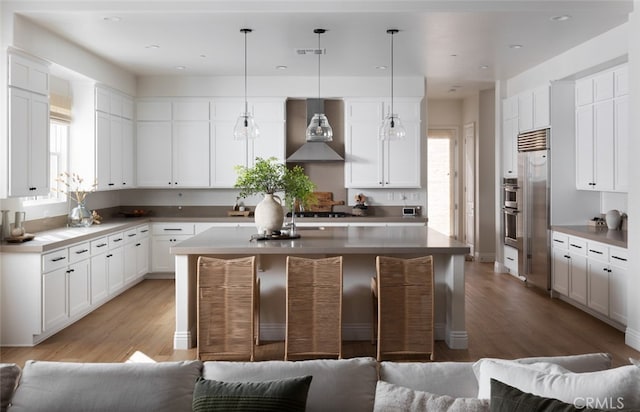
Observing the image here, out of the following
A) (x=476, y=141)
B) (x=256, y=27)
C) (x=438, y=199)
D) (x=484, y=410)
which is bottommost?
(x=484, y=410)

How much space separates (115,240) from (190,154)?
74.8 inches

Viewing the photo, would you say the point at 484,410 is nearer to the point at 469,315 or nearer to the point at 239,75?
the point at 469,315

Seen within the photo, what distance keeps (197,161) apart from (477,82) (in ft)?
13.9

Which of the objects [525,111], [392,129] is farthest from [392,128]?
[525,111]

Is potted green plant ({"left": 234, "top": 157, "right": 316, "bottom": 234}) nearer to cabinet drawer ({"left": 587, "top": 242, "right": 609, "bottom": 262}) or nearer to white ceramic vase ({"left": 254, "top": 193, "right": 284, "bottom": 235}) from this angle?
white ceramic vase ({"left": 254, "top": 193, "right": 284, "bottom": 235})

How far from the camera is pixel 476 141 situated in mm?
9516

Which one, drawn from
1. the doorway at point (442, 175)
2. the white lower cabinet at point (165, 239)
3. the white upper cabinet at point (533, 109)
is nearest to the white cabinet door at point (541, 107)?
the white upper cabinet at point (533, 109)

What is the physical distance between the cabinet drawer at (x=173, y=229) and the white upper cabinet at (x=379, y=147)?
2355 mm

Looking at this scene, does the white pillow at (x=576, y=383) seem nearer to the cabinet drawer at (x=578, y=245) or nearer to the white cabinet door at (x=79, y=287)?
the cabinet drawer at (x=578, y=245)

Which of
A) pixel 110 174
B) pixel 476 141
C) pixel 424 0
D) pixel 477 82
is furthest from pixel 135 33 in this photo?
pixel 476 141

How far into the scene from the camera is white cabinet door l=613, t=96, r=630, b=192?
217 inches

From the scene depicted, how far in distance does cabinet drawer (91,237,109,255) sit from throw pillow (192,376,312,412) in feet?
14.5

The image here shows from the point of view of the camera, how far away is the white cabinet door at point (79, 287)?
544cm

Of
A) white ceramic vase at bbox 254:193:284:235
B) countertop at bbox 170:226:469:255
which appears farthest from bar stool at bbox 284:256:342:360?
white ceramic vase at bbox 254:193:284:235
